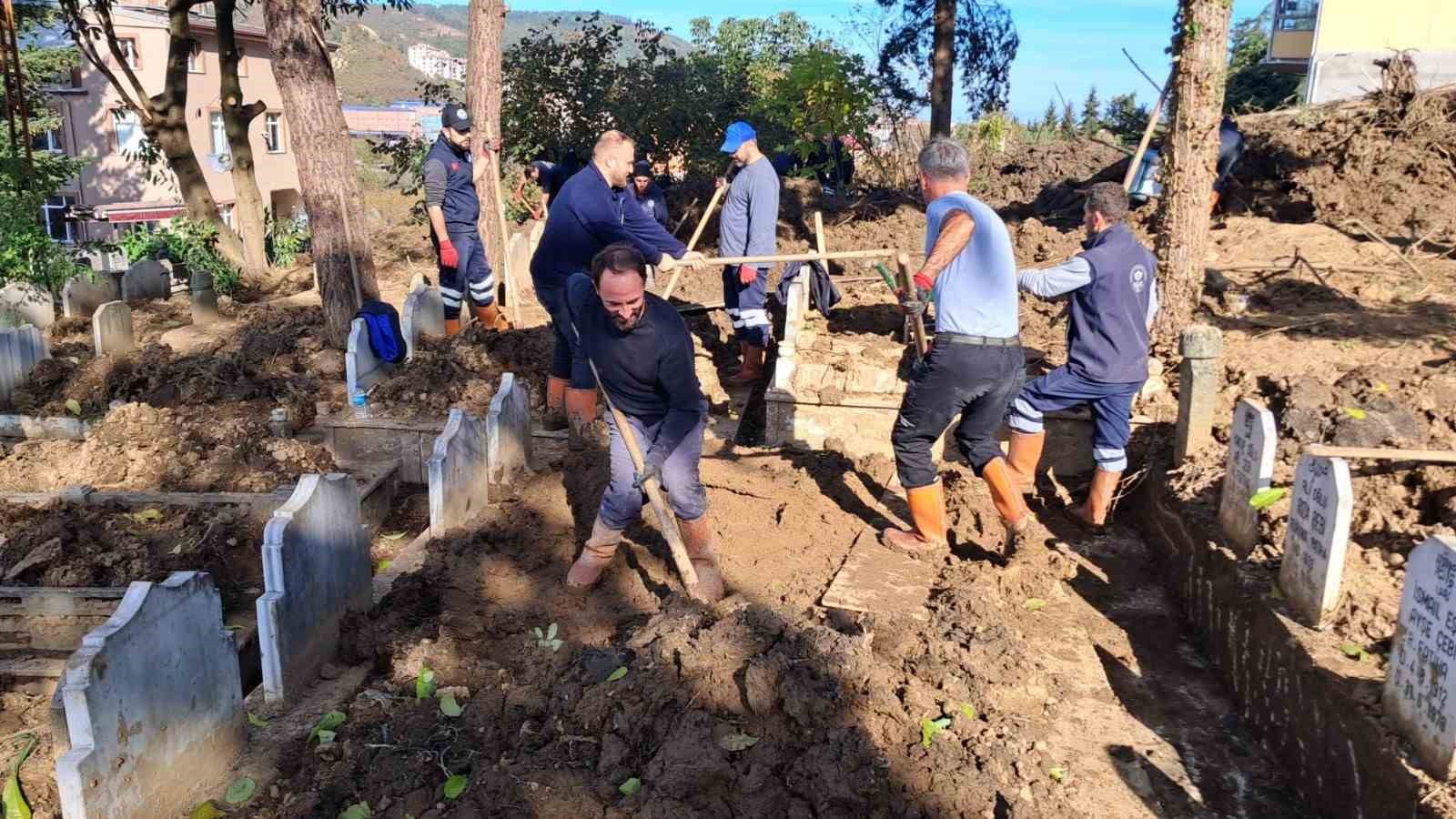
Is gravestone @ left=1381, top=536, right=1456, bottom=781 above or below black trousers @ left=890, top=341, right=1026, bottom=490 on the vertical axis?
below

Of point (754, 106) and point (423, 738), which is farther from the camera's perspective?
point (754, 106)

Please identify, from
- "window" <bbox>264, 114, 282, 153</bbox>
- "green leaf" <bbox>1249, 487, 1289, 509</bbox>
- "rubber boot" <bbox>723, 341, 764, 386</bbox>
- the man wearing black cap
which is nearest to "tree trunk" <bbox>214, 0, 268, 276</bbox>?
the man wearing black cap

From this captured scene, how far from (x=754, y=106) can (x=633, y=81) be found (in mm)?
3217

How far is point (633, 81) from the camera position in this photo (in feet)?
57.1

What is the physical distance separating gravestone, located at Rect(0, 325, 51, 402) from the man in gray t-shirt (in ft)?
18.3

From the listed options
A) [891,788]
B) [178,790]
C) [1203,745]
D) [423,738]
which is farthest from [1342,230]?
[178,790]

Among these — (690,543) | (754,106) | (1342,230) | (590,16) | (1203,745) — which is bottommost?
(1203,745)

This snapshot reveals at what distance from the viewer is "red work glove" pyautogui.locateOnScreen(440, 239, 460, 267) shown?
321 inches

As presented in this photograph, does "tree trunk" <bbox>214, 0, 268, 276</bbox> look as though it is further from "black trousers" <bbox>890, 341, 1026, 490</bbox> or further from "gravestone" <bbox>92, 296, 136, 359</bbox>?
"black trousers" <bbox>890, 341, 1026, 490</bbox>

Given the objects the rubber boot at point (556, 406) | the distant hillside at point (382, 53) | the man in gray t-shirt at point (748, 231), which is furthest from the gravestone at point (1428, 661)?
the distant hillside at point (382, 53)

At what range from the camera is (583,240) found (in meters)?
6.34

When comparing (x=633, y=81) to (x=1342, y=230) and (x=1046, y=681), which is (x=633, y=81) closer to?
(x=1342, y=230)

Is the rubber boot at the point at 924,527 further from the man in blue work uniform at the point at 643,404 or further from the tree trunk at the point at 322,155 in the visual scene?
the tree trunk at the point at 322,155

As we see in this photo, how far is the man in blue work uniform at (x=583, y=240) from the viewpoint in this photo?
6203mm
